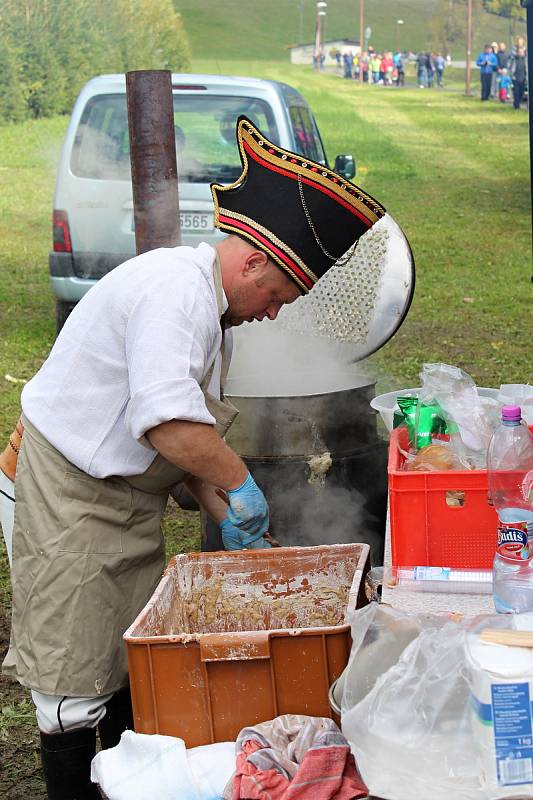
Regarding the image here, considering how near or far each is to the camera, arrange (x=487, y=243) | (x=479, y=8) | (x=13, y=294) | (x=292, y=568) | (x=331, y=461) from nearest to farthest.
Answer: (x=292, y=568)
(x=331, y=461)
(x=13, y=294)
(x=487, y=243)
(x=479, y=8)

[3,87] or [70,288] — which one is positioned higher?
[3,87]

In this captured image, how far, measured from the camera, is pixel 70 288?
739 cm

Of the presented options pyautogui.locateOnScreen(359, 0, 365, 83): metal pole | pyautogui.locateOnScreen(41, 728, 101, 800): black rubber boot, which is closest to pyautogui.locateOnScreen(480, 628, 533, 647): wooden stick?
pyautogui.locateOnScreen(41, 728, 101, 800): black rubber boot

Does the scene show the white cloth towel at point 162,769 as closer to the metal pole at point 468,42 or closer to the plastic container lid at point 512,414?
the plastic container lid at point 512,414

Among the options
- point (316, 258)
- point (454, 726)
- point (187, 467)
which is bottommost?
point (454, 726)

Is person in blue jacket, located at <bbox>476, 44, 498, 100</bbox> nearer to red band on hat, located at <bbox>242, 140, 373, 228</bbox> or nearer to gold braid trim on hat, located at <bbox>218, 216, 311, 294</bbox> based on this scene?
red band on hat, located at <bbox>242, 140, 373, 228</bbox>

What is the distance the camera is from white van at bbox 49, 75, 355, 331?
7359mm

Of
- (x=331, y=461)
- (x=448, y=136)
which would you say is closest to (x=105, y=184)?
(x=331, y=461)

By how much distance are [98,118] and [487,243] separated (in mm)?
7525

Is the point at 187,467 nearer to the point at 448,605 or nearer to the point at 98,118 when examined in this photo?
the point at 448,605

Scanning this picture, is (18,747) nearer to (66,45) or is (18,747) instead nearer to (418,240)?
(418,240)

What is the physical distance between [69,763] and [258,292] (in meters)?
1.27

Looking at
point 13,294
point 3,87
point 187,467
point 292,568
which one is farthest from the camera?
point 3,87

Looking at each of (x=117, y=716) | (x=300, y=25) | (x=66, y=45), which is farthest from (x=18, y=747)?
(x=300, y=25)
